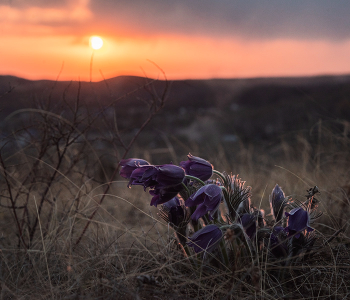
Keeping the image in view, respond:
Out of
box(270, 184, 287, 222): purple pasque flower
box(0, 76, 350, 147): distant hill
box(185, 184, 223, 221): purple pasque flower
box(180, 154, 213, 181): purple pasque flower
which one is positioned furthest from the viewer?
box(0, 76, 350, 147): distant hill

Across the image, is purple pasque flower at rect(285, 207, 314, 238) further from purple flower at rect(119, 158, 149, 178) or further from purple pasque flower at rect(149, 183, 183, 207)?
purple flower at rect(119, 158, 149, 178)

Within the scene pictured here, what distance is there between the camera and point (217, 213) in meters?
1.29

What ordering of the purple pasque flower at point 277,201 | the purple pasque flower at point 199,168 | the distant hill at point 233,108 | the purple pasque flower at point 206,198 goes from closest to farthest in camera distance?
the purple pasque flower at point 206,198 < the purple pasque flower at point 199,168 < the purple pasque flower at point 277,201 < the distant hill at point 233,108

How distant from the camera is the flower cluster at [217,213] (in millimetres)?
1107

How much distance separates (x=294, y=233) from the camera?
3.88 feet

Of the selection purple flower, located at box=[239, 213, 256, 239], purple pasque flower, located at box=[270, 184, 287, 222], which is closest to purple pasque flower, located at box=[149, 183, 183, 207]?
purple flower, located at box=[239, 213, 256, 239]

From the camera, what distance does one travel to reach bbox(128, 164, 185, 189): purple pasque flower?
109 cm

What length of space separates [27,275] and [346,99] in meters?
6.38

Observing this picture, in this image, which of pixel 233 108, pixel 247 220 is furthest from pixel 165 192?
pixel 233 108

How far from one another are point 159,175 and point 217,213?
1.08 feet

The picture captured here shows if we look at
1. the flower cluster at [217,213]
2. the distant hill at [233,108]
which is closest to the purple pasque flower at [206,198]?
the flower cluster at [217,213]

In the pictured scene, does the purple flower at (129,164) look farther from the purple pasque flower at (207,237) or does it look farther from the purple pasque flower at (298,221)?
the purple pasque flower at (298,221)

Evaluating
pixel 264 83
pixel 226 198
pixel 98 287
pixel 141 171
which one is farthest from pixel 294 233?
pixel 264 83

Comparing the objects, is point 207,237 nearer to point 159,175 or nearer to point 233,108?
→ point 159,175
